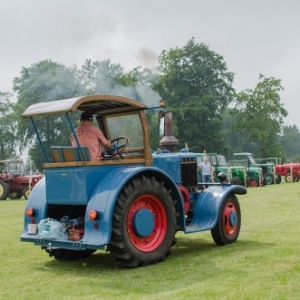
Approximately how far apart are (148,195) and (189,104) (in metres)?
40.7

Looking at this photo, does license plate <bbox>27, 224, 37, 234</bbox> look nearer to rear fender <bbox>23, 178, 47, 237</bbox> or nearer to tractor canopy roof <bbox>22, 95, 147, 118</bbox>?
rear fender <bbox>23, 178, 47, 237</bbox>

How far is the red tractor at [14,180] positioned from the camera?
76.0 feet

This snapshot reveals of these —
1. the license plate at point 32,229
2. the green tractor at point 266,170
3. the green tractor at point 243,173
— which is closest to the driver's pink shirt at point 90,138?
the license plate at point 32,229

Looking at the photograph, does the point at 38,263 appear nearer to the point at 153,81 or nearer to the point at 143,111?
the point at 143,111

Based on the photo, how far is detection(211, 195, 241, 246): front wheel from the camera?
25.2 ft

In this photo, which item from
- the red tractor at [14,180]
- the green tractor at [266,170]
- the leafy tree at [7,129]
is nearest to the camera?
the red tractor at [14,180]

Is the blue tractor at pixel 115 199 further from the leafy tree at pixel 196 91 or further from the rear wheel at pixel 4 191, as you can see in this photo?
the leafy tree at pixel 196 91

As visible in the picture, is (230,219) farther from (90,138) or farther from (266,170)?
(266,170)

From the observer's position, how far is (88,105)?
746 cm

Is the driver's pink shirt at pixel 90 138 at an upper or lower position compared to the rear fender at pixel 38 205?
upper

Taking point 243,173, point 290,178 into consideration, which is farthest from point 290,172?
point 243,173

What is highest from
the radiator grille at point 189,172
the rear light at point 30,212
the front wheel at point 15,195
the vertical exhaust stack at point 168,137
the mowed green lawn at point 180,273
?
the vertical exhaust stack at point 168,137

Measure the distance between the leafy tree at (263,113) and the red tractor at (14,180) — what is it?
2439cm

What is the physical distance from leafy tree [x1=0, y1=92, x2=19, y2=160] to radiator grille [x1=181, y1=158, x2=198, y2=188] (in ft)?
152
